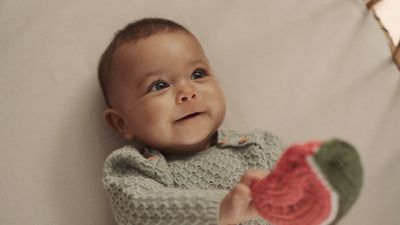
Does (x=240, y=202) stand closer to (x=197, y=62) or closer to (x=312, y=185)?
(x=312, y=185)

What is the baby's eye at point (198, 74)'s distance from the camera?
972 mm

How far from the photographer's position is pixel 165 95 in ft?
2.99

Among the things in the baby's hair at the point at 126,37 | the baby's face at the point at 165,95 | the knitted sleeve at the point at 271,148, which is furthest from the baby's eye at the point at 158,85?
the knitted sleeve at the point at 271,148

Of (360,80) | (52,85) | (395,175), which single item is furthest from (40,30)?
(395,175)

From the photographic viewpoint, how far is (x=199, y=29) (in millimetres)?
1155

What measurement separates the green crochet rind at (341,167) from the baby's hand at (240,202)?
0.12 m

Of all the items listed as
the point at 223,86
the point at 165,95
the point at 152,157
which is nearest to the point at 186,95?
the point at 165,95

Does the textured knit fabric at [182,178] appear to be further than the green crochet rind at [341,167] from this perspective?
Yes

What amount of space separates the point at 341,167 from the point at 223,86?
2.03ft

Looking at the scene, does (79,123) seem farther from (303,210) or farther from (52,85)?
(303,210)

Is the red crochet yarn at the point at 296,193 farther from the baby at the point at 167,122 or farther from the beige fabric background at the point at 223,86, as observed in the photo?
the beige fabric background at the point at 223,86

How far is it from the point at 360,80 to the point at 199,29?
1.51ft

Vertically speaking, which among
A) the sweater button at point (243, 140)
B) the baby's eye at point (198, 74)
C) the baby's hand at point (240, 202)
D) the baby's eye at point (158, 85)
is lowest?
the baby's hand at point (240, 202)

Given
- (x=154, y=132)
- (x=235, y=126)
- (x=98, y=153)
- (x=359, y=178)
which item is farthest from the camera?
(x=235, y=126)
